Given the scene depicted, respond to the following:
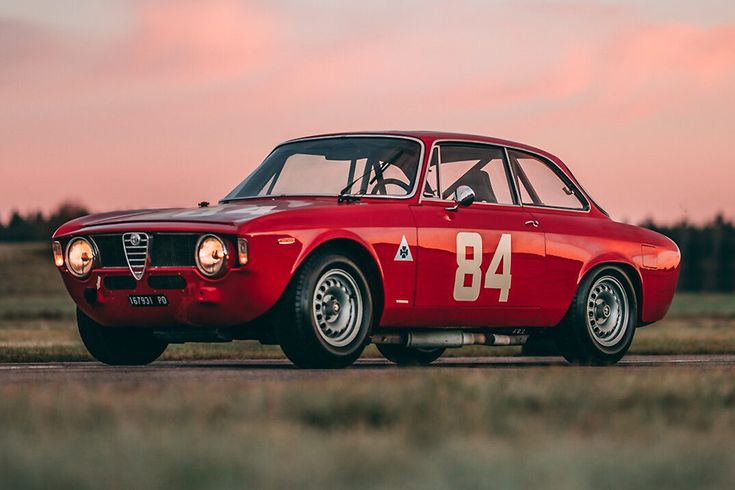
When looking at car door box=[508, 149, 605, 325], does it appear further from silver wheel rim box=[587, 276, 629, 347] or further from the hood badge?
the hood badge

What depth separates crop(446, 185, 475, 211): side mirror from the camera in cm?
1012

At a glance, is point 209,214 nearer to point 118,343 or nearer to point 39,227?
point 118,343

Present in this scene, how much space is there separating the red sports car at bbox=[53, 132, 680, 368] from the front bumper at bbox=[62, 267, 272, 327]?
11mm

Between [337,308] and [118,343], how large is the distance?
201cm

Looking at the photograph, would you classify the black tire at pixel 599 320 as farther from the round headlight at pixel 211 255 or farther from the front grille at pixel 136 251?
the front grille at pixel 136 251

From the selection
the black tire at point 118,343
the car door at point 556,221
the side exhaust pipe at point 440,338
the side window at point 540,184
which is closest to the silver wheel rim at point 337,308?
the side exhaust pipe at point 440,338

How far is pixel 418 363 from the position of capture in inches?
458

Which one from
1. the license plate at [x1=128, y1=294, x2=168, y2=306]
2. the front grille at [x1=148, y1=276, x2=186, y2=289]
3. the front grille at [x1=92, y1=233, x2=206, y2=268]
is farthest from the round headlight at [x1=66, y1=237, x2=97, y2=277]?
the front grille at [x1=148, y1=276, x2=186, y2=289]

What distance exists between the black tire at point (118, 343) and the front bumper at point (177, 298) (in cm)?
54

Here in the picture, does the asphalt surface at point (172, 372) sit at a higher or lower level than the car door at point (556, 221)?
lower

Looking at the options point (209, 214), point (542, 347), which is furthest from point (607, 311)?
point (209, 214)

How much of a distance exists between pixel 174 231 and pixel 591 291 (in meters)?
3.73

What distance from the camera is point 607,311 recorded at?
1140 cm

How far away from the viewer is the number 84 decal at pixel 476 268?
33.3 feet
